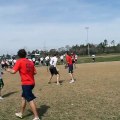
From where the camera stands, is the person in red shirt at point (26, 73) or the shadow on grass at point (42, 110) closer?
the person in red shirt at point (26, 73)

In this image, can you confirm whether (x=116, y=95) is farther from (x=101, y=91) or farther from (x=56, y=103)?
(x=56, y=103)

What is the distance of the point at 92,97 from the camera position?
14.8 meters

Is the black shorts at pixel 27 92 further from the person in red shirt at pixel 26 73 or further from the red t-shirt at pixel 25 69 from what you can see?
the red t-shirt at pixel 25 69

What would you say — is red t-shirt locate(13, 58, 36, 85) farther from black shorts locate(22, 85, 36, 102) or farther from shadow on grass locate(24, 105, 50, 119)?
shadow on grass locate(24, 105, 50, 119)

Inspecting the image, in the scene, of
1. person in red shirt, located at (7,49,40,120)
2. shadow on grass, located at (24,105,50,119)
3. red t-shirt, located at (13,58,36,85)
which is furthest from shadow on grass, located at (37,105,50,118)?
red t-shirt, located at (13,58,36,85)

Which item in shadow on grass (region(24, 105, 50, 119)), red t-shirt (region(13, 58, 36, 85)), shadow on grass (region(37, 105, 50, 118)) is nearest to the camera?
red t-shirt (region(13, 58, 36, 85))

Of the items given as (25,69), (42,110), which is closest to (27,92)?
(25,69)

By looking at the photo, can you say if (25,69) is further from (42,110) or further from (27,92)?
(42,110)

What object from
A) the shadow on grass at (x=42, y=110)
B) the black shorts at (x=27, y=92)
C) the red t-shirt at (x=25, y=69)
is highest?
the red t-shirt at (x=25, y=69)

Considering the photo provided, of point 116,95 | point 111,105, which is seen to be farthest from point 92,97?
point 111,105

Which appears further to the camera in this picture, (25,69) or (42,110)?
(42,110)

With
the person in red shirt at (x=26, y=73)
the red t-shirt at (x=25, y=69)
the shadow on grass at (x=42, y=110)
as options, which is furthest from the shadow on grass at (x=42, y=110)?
the red t-shirt at (x=25, y=69)

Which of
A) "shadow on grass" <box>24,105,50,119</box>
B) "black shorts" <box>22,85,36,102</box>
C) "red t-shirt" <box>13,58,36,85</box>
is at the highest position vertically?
"red t-shirt" <box>13,58,36,85</box>

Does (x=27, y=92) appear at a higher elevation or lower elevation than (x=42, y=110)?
higher
